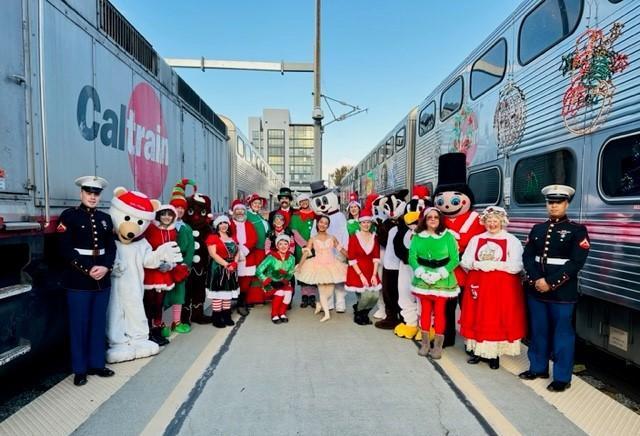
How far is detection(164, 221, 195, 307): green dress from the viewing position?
425 cm

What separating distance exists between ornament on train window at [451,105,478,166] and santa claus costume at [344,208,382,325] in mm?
1931

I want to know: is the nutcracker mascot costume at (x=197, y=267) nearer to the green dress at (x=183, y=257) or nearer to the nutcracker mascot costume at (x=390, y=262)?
the green dress at (x=183, y=257)

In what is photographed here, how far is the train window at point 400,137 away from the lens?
9383 millimetres

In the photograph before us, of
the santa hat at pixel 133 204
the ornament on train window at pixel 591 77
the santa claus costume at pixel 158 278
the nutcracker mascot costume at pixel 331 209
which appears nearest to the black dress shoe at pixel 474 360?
the ornament on train window at pixel 591 77

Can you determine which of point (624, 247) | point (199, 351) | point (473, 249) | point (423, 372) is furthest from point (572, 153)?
point (199, 351)

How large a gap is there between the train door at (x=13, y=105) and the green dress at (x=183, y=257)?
5.81ft

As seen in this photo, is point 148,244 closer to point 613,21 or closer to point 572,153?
point 572,153

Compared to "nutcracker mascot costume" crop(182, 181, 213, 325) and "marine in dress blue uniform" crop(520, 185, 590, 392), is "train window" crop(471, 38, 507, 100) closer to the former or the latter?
"marine in dress blue uniform" crop(520, 185, 590, 392)

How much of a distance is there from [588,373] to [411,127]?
244 inches

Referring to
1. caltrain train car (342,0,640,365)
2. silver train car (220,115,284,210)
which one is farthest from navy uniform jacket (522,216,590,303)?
silver train car (220,115,284,210)

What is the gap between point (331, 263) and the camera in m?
5.03

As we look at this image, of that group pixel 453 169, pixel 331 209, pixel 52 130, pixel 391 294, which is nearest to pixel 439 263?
pixel 391 294

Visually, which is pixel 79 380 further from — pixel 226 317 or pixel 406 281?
pixel 406 281

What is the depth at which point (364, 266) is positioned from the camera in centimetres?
476
